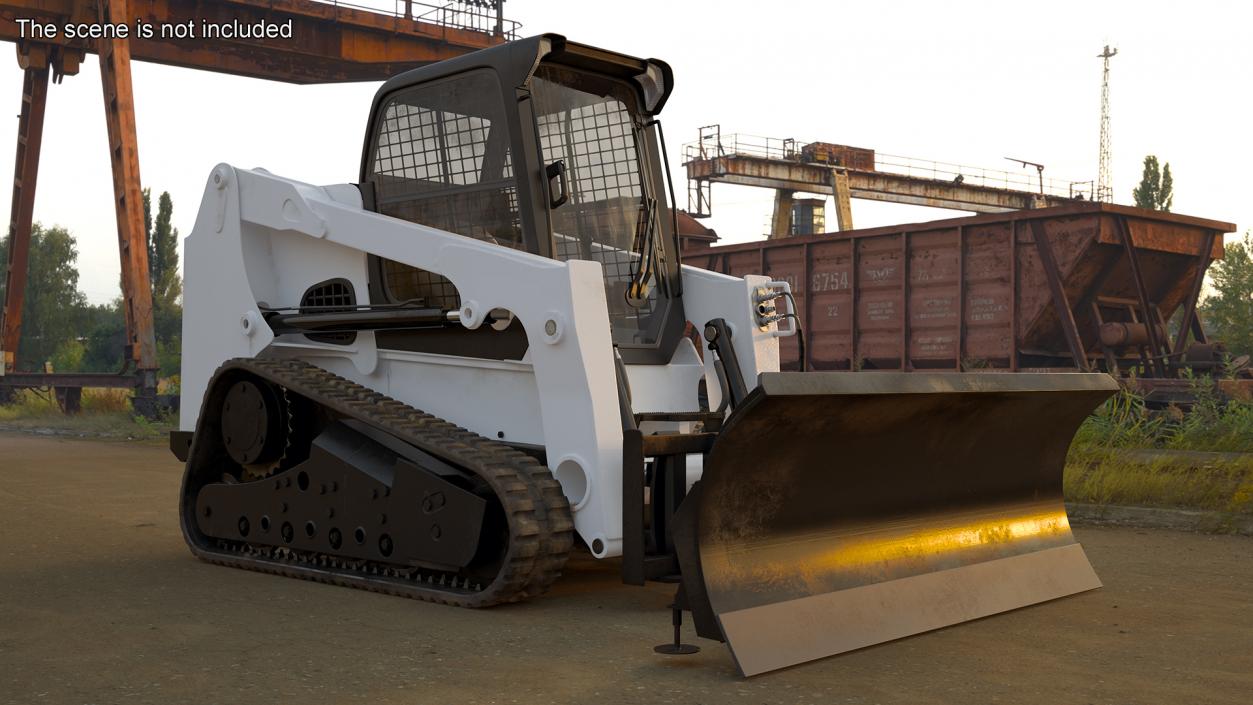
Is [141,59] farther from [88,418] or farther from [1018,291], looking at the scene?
[1018,291]

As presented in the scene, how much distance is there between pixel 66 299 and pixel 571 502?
186ft

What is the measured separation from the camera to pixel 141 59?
62.5 ft

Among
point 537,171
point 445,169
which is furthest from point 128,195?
point 537,171

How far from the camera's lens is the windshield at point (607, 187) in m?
5.84

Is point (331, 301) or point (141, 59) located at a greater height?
point (141, 59)

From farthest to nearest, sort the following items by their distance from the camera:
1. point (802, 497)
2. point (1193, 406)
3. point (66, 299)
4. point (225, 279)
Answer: point (66, 299)
point (1193, 406)
point (225, 279)
point (802, 497)

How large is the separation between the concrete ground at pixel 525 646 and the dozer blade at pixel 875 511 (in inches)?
5.4

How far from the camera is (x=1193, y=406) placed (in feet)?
39.1

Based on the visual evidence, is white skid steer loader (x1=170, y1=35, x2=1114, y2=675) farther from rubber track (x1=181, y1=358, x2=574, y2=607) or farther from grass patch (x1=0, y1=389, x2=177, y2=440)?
grass patch (x1=0, y1=389, x2=177, y2=440)

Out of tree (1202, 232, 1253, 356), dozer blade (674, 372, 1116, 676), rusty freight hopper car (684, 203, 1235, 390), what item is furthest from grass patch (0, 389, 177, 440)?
tree (1202, 232, 1253, 356)

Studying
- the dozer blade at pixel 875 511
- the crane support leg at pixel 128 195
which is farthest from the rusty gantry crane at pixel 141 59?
the dozer blade at pixel 875 511

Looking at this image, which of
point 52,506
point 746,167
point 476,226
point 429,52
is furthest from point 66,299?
point 476,226

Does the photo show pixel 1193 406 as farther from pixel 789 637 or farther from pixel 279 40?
pixel 279 40

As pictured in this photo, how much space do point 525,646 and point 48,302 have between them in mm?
55328
